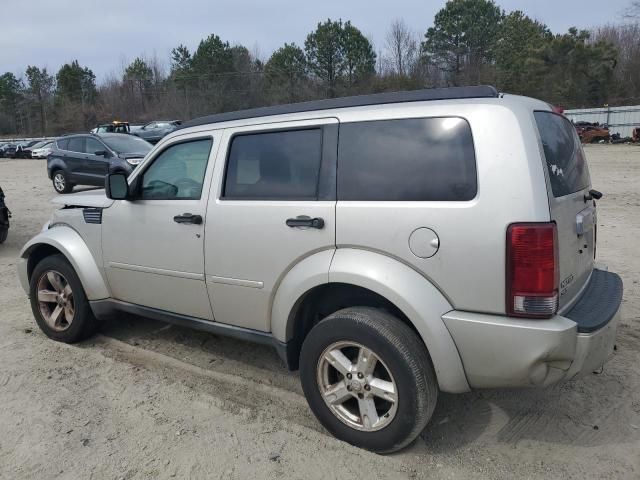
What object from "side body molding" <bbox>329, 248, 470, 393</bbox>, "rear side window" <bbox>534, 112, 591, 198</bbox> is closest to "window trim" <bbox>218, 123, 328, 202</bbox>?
"side body molding" <bbox>329, 248, 470, 393</bbox>

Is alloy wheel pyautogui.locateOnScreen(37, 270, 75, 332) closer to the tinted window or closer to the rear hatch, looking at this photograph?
the rear hatch

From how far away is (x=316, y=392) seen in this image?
3.11m

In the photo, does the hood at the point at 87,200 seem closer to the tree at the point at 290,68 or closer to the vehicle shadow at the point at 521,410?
the vehicle shadow at the point at 521,410

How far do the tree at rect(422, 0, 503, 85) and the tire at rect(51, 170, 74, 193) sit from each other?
5039 cm

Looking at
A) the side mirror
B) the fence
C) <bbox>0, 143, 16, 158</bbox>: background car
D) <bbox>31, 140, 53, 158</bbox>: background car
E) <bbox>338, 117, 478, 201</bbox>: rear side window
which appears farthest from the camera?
<bbox>0, 143, 16, 158</bbox>: background car

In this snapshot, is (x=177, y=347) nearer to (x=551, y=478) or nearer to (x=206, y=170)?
(x=206, y=170)

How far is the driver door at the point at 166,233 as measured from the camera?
364cm

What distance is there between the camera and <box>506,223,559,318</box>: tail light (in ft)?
8.12

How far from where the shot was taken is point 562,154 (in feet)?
9.75

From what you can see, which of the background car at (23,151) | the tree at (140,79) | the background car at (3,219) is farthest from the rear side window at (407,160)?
the tree at (140,79)

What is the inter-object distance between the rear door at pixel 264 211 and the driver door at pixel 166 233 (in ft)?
0.43

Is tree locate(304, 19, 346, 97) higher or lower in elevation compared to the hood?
higher

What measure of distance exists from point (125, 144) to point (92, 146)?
3.10 ft

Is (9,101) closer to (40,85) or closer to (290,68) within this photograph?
(40,85)
